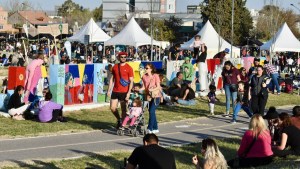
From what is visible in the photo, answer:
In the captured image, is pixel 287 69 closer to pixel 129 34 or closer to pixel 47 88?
pixel 129 34

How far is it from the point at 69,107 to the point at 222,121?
4.98 m

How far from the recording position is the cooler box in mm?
20047

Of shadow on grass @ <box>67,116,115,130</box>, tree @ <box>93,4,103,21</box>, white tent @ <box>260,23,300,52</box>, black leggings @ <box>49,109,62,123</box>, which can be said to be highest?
tree @ <box>93,4,103,21</box>

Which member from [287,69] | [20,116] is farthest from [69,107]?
[287,69]

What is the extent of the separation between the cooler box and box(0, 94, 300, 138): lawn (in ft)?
5.85

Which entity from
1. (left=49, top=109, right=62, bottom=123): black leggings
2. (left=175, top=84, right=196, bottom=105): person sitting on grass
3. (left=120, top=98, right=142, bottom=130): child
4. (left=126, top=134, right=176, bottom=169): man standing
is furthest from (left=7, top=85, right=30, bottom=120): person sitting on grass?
(left=126, top=134, right=176, bottom=169): man standing

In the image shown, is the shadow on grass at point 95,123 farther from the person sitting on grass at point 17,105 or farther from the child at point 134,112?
the child at point 134,112

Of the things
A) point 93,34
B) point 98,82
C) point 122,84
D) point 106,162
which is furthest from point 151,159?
point 93,34

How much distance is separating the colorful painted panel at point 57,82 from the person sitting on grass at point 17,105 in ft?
6.53

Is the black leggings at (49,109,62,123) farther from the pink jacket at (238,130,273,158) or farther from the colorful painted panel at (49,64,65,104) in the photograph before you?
the pink jacket at (238,130,273,158)

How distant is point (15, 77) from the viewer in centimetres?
2006

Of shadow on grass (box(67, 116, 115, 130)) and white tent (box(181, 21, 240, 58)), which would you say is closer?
shadow on grass (box(67, 116, 115, 130))

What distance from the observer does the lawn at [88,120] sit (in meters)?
16.2

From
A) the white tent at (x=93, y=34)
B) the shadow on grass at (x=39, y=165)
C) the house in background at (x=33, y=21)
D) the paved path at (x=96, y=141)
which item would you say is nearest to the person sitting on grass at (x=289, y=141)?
the paved path at (x=96, y=141)
